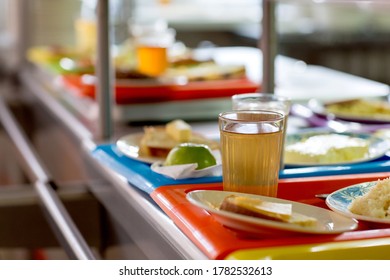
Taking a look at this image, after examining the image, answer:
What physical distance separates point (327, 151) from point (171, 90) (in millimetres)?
768

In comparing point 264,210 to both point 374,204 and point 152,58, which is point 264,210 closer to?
point 374,204

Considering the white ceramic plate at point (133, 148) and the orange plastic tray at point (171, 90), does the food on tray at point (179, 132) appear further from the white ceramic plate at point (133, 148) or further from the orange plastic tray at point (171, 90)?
the orange plastic tray at point (171, 90)

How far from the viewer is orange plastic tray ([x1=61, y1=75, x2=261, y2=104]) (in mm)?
2137

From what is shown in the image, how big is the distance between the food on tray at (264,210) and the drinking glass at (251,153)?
13cm

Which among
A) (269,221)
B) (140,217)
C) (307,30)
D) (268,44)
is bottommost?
(307,30)

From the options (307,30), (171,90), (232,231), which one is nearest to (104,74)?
(171,90)

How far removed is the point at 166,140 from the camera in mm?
1558

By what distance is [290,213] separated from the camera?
103 cm

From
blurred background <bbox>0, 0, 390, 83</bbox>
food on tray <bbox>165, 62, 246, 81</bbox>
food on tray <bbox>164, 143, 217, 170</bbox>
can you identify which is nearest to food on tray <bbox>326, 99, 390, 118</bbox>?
food on tray <bbox>165, 62, 246, 81</bbox>

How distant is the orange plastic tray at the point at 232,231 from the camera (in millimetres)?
994

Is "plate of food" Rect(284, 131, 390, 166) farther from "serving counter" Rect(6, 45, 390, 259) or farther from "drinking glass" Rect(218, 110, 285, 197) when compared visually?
"drinking glass" Rect(218, 110, 285, 197)
